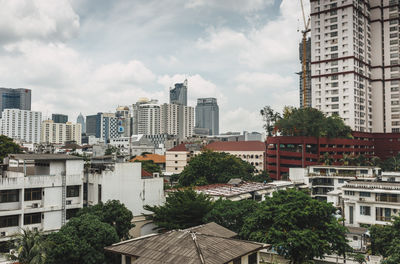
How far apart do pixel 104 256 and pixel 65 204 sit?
11922 mm

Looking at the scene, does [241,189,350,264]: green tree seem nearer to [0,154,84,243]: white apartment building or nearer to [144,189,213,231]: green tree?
[144,189,213,231]: green tree

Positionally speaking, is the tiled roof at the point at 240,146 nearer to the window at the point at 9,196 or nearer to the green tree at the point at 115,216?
the green tree at the point at 115,216

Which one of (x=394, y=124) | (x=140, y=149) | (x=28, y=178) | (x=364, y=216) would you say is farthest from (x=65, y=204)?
(x=140, y=149)

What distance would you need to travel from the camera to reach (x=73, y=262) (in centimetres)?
2520

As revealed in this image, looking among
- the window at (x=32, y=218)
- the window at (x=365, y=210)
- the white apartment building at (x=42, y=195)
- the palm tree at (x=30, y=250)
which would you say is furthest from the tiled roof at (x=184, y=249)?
the window at (x=365, y=210)

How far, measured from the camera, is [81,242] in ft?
82.5

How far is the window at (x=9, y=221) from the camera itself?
1273 inches

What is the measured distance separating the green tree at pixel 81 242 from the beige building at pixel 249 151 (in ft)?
324

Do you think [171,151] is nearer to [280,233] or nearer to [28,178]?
[28,178]

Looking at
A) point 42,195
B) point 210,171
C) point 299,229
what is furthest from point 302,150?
point 42,195

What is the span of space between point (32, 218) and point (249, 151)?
98.3 m

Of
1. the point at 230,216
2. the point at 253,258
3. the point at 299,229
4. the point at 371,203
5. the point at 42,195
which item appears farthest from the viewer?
the point at 371,203

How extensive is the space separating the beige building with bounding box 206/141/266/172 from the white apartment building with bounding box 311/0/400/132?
28473mm

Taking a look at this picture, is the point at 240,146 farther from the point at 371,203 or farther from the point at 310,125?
the point at 371,203
